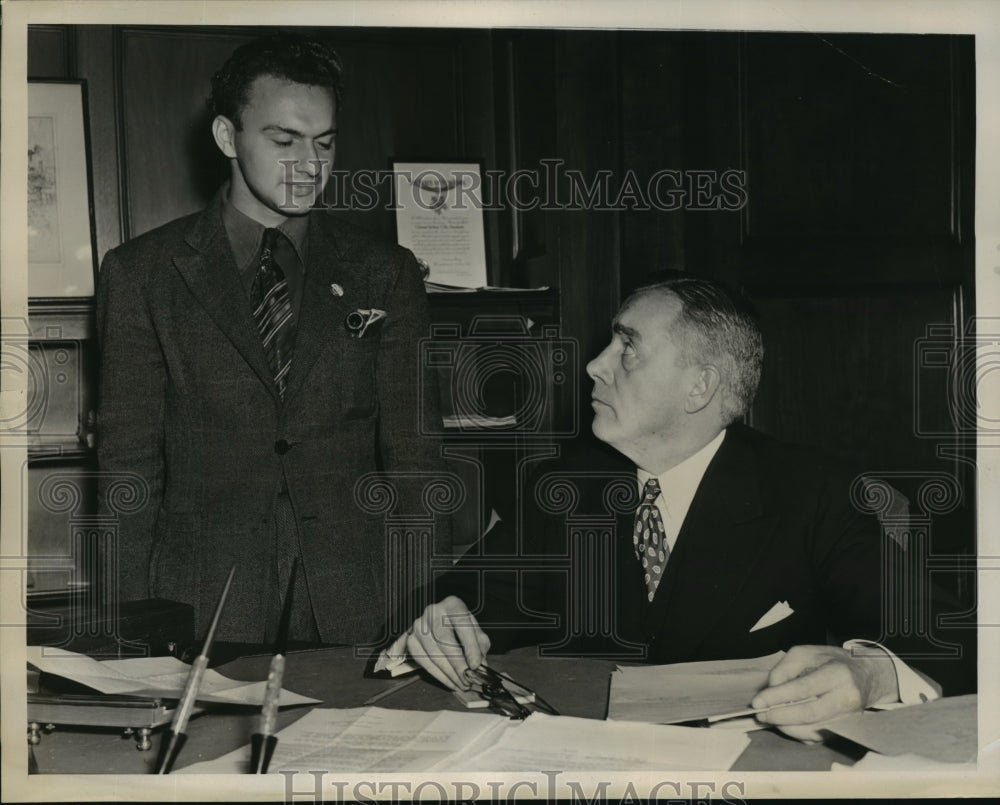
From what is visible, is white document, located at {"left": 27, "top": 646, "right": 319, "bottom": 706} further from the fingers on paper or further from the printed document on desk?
the fingers on paper

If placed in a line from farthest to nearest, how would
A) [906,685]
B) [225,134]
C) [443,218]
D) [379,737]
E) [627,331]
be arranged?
1. [443,218]
2. [225,134]
3. [627,331]
4. [906,685]
5. [379,737]

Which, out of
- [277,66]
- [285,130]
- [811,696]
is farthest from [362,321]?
[811,696]

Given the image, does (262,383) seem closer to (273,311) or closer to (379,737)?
(273,311)

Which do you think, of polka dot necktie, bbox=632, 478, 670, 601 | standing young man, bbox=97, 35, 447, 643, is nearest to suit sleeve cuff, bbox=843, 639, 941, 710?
polka dot necktie, bbox=632, 478, 670, 601

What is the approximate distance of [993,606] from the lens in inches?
73.7

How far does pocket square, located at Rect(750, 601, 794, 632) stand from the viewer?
178 cm

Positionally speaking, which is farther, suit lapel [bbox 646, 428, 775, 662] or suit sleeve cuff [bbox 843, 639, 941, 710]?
suit lapel [bbox 646, 428, 775, 662]

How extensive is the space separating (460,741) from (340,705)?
188 millimetres

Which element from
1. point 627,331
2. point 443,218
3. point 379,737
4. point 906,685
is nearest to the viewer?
point 379,737

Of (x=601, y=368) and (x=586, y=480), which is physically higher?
(x=601, y=368)

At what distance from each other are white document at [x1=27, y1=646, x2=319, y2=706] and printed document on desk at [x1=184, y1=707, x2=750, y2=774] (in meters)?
0.07

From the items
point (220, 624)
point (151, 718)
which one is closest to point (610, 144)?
point (220, 624)

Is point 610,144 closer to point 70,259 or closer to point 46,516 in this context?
point 70,259

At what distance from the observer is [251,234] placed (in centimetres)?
196
